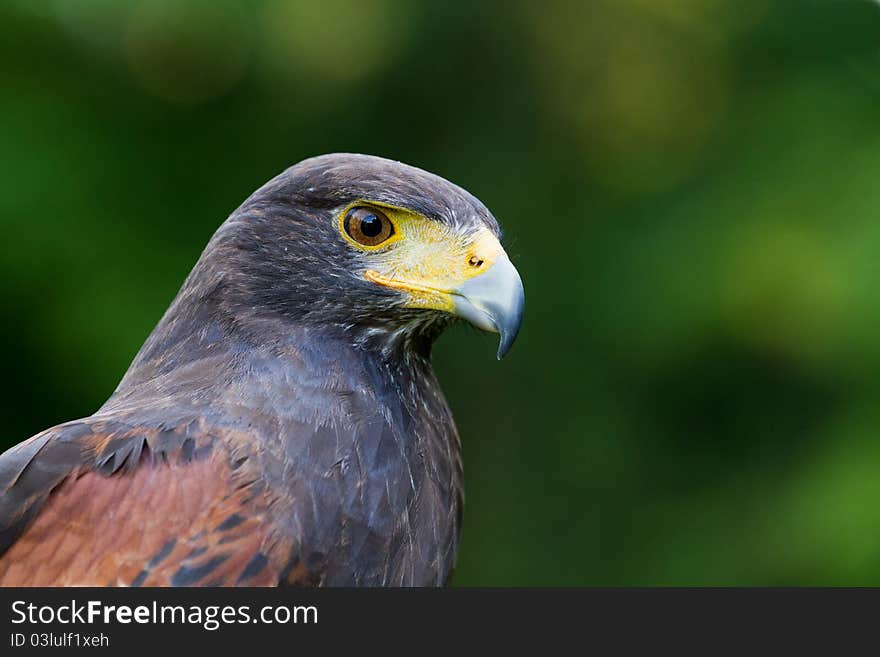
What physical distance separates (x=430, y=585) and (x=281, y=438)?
19.9 inches

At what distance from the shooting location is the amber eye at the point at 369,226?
2891 millimetres

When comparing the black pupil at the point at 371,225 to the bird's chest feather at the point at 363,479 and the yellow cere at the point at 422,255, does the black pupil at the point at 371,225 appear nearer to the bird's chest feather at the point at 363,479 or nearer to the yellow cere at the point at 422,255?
the yellow cere at the point at 422,255

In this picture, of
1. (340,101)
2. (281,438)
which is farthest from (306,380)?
(340,101)

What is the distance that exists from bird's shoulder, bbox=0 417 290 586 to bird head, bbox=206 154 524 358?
50 centimetres

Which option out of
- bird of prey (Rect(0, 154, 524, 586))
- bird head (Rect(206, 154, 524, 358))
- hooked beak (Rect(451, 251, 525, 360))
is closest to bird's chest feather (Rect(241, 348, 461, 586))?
bird of prey (Rect(0, 154, 524, 586))

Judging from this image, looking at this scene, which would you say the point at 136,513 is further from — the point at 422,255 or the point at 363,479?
the point at 422,255

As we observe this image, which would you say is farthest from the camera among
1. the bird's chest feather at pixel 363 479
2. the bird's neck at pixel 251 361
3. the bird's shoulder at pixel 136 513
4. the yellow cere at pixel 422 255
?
Answer: the yellow cere at pixel 422 255

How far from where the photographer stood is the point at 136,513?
2.41 m

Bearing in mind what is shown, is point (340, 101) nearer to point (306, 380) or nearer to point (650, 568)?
point (650, 568)

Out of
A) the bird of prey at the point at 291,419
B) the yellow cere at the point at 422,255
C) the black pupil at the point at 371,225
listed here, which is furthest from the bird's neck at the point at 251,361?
the black pupil at the point at 371,225

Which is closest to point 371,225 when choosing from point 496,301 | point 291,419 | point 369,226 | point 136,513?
point 369,226

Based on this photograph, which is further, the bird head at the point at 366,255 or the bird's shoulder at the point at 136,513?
the bird head at the point at 366,255

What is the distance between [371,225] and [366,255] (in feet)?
0.24

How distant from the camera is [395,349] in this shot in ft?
9.63
